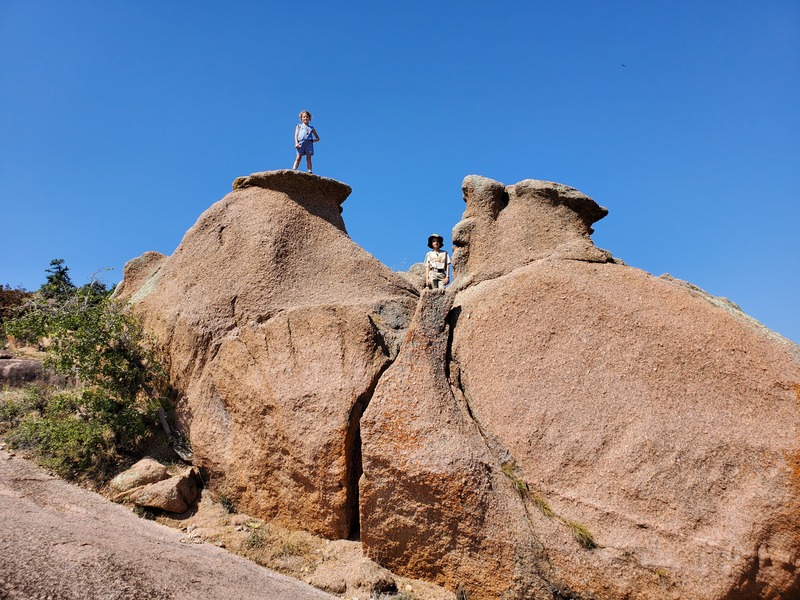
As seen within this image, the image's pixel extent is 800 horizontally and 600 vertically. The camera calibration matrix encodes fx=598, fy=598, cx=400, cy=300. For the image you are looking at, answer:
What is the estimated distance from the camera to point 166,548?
5.82m

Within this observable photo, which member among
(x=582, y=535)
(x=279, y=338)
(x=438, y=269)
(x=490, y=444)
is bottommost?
(x=582, y=535)

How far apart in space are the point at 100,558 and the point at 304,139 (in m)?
7.44

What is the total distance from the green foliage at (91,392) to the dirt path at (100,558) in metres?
0.78

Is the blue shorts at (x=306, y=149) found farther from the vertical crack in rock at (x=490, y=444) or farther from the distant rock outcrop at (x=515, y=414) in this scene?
the vertical crack in rock at (x=490, y=444)

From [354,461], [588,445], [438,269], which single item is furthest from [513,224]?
[354,461]

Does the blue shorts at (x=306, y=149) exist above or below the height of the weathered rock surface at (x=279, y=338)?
above

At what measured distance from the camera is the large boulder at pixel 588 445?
18.3 ft

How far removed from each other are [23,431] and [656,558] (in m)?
8.18

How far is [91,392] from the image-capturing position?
28.2 feet

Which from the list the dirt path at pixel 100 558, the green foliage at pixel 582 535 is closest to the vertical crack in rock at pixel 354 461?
the dirt path at pixel 100 558

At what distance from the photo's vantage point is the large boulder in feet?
18.3

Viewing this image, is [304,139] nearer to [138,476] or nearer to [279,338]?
[279,338]

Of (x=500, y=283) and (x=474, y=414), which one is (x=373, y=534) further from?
(x=500, y=283)

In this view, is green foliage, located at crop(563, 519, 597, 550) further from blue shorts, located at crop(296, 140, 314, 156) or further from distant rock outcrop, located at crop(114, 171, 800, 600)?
blue shorts, located at crop(296, 140, 314, 156)
